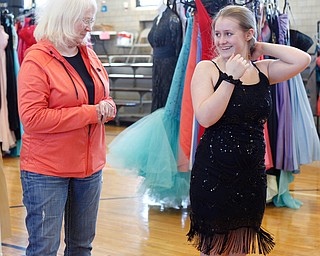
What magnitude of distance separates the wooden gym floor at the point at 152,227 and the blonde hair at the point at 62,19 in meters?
1.77

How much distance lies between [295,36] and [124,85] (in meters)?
6.10

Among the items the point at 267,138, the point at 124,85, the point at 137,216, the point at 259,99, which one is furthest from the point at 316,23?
the point at 259,99

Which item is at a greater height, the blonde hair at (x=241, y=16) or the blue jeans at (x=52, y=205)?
the blonde hair at (x=241, y=16)

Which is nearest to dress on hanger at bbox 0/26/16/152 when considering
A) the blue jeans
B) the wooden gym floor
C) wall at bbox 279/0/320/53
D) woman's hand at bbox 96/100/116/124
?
the wooden gym floor

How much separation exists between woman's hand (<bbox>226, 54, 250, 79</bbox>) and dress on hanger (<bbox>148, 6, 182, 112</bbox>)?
2.53 metres

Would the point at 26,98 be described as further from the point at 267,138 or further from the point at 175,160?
the point at 267,138

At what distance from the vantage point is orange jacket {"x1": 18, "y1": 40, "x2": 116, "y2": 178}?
2266 millimetres

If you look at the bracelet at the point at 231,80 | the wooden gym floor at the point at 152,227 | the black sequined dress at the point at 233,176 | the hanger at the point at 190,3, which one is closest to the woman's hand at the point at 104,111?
the black sequined dress at the point at 233,176

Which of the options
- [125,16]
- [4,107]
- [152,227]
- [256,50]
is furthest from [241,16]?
[125,16]

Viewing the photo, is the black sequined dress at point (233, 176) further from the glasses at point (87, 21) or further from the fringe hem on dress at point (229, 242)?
the glasses at point (87, 21)

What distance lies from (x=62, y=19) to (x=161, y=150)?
220 cm

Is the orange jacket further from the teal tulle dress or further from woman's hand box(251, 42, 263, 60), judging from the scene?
the teal tulle dress

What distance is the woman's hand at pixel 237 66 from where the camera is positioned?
7.14 ft

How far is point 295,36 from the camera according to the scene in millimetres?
5238
